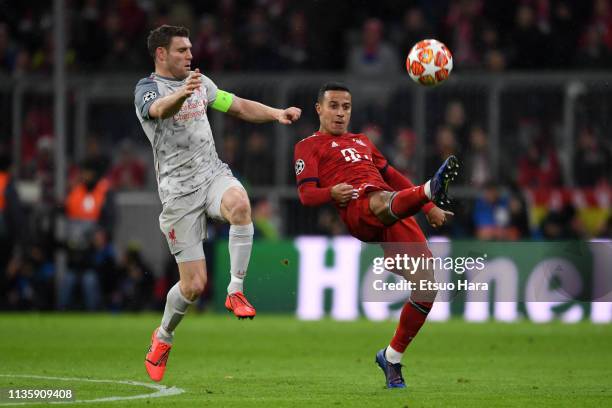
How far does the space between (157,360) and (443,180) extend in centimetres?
268

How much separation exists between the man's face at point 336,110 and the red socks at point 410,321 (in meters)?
1.58

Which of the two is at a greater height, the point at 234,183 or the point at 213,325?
the point at 234,183

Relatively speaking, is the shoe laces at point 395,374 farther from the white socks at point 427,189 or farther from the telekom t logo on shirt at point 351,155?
the telekom t logo on shirt at point 351,155

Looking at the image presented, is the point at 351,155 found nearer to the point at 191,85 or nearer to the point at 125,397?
the point at 191,85

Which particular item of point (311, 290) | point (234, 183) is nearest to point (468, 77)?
point (311, 290)

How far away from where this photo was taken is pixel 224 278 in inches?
730

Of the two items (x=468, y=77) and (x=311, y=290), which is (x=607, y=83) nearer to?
(x=468, y=77)

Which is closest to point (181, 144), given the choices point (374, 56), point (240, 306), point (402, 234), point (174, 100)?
point (174, 100)

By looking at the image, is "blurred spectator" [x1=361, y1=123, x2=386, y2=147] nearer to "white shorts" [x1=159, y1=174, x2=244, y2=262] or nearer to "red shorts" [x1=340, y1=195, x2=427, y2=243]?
"red shorts" [x1=340, y1=195, x2=427, y2=243]

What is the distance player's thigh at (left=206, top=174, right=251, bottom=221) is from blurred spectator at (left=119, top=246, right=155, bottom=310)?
921 centimetres

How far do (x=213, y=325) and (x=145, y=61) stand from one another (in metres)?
5.81

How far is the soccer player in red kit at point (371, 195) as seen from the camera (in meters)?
9.77


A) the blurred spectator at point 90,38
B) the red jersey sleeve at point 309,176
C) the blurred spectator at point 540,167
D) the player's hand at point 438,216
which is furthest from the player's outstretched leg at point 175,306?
the blurred spectator at point 90,38

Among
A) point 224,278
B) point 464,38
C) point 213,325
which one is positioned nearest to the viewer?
point 213,325
